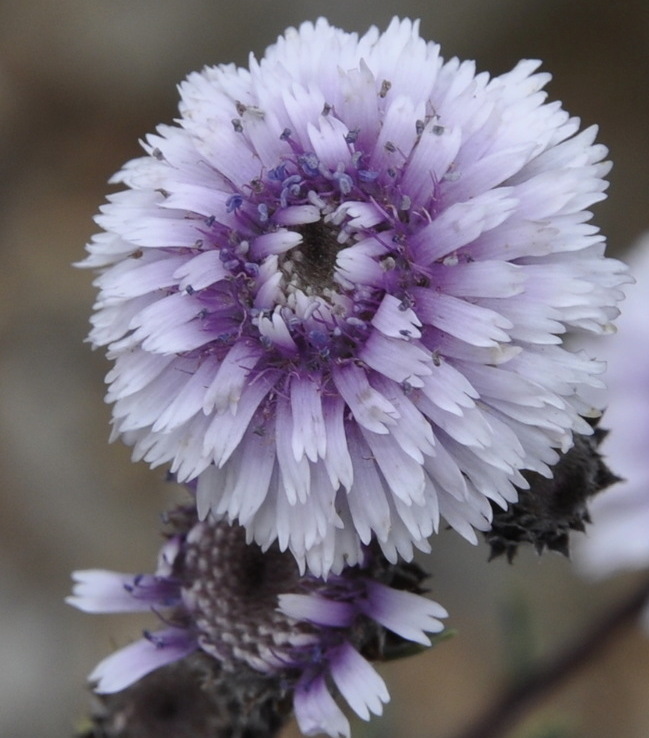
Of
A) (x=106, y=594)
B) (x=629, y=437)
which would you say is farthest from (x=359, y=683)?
(x=629, y=437)

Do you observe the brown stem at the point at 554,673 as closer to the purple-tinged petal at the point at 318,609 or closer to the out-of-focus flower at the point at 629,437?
the out-of-focus flower at the point at 629,437

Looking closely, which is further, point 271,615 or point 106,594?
point 106,594

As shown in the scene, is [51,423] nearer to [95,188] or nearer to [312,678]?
[95,188]

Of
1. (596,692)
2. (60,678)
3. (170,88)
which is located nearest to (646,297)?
(596,692)

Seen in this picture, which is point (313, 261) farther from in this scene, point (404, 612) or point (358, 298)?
point (404, 612)

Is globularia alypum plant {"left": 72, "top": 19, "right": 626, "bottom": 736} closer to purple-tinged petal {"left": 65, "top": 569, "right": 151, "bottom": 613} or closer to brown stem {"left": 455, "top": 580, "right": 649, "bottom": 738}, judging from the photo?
purple-tinged petal {"left": 65, "top": 569, "right": 151, "bottom": 613}

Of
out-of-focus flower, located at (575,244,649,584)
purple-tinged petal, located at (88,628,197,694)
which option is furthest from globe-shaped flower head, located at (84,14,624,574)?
out-of-focus flower, located at (575,244,649,584)

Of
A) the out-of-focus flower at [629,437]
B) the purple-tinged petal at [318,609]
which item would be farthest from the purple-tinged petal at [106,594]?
the out-of-focus flower at [629,437]

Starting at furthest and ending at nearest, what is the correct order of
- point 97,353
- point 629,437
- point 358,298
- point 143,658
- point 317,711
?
1. point 97,353
2. point 629,437
3. point 143,658
4. point 317,711
5. point 358,298
